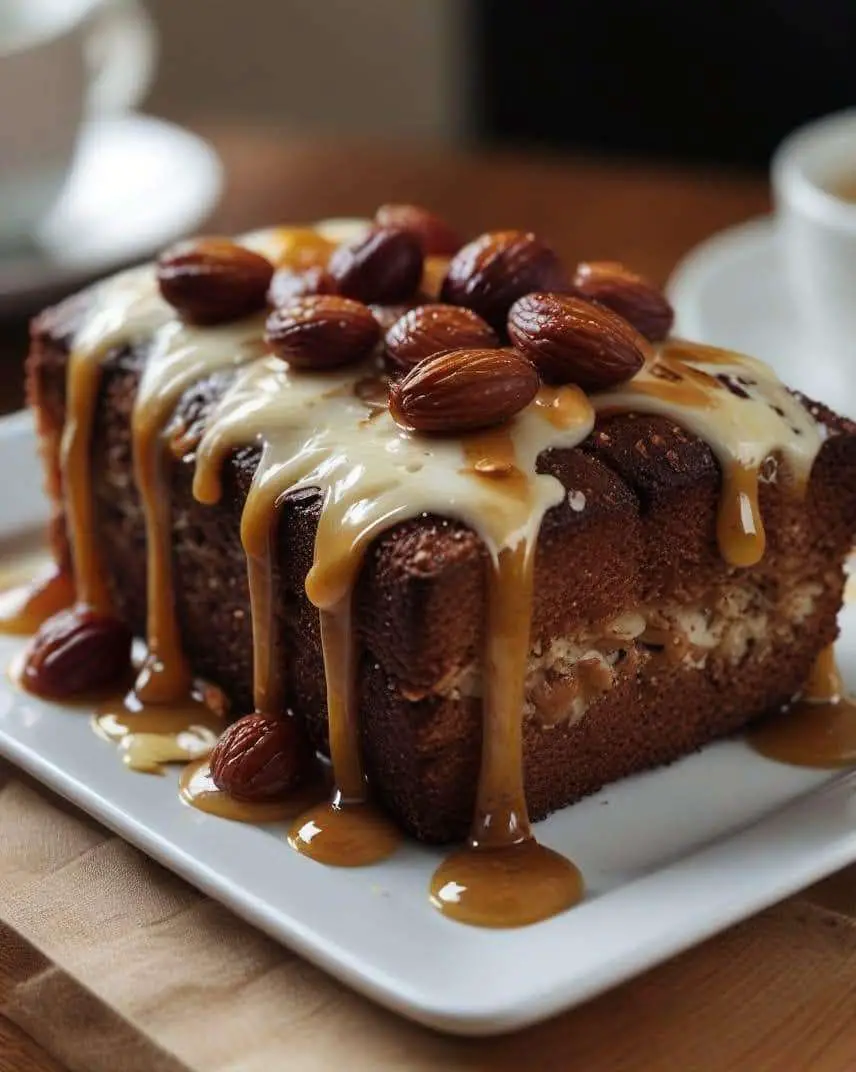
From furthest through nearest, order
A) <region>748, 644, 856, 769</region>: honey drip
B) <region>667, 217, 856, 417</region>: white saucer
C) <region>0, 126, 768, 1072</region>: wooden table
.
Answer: <region>0, 126, 768, 1072</region>: wooden table, <region>667, 217, 856, 417</region>: white saucer, <region>748, 644, 856, 769</region>: honey drip

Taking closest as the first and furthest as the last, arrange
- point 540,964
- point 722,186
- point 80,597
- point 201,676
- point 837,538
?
point 540,964, point 837,538, point 201,676, point 80,597, point 722,186

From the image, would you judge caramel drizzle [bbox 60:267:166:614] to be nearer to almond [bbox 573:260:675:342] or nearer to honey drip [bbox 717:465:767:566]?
almond [bbox 573:260:675:342]

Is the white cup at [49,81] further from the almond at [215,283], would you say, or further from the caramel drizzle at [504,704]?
the caramel drizzle at [504,704]

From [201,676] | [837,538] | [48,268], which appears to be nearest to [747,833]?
[837,538]

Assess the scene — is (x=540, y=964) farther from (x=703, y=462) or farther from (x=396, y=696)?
(x=703, y=462)

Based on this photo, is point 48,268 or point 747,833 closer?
point 747,833

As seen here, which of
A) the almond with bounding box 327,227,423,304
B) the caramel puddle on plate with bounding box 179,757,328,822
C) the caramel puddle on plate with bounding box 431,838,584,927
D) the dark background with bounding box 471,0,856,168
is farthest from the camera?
the dark background with bounding box 471,0,856,168

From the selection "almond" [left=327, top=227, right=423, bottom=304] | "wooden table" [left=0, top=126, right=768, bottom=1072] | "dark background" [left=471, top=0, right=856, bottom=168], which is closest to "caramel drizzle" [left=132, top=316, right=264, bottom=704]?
"almond" [left=327, top=227, right=423, bottom=304]
